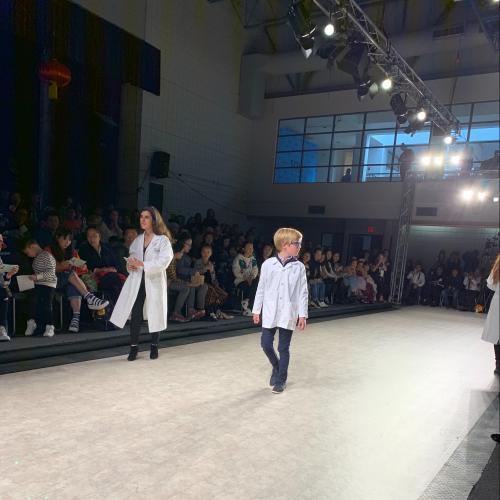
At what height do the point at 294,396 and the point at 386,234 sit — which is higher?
the point at 386,234

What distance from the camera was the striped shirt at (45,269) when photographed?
384 centimetres

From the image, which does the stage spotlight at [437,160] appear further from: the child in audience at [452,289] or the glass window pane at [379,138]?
the child in audience at [452,289]

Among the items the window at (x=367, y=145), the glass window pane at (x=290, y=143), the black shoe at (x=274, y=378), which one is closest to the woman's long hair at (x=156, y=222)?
the black shoe at (x=274, y=378)

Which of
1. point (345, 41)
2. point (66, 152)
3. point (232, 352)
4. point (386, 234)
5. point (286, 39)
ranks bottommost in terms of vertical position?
point (232, 352)

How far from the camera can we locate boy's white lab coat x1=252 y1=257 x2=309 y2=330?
9.58 ft

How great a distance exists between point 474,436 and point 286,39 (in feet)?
40.7

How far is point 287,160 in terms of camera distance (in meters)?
13.5

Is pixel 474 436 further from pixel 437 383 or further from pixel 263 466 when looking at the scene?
pixel 263 466

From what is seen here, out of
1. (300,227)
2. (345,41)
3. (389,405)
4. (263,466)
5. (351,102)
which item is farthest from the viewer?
(300,227)

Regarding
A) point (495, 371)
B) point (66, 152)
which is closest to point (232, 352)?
point (495, 371)

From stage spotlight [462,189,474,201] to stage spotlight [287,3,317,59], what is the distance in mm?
5503

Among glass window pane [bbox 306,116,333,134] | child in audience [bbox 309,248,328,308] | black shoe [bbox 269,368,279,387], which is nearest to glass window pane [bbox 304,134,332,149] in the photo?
glass window pane [bbox 306,116,333,134]

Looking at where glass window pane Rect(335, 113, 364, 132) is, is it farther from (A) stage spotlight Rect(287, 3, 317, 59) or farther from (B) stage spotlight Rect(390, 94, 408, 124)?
(A) stage spotlight Rect(287, 3, 317, 59)

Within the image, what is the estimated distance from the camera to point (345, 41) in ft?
22.9
